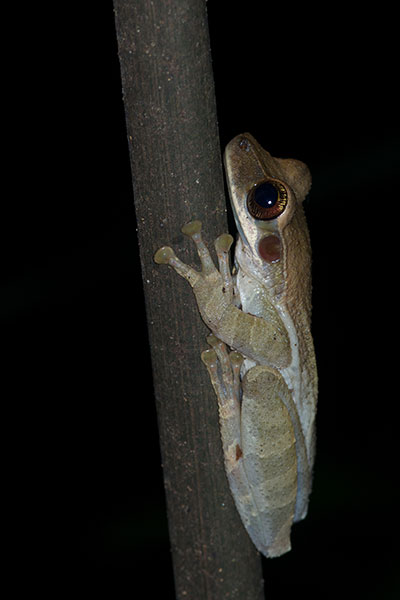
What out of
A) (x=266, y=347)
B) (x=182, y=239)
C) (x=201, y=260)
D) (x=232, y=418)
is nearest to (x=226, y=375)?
(x=232, y=418)

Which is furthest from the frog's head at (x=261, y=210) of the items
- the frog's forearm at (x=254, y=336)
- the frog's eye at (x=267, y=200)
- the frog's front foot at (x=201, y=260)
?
the frog's front foot at (x=201, y=260)

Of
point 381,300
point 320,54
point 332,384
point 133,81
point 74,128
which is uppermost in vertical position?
point 320,54

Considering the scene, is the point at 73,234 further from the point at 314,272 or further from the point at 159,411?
the point at 159,411

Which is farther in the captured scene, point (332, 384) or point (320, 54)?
point (320, 54)

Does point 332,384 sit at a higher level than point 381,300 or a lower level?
lower

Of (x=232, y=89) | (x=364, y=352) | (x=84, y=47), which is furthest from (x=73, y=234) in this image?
(x=364, y=352)

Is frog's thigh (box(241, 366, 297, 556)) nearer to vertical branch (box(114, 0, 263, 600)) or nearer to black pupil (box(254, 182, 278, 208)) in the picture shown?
vertical branch (box(114, 0, 263, 600))

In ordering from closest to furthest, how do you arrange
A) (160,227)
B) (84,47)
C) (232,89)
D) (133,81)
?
(133,81)
(160,227)
(84,47)
(232,89)

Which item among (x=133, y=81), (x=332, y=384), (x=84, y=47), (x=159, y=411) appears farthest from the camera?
(x=84, y=47)

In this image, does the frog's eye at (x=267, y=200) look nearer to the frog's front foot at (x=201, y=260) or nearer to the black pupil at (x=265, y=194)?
the black pupil at (x=265, y=194)
